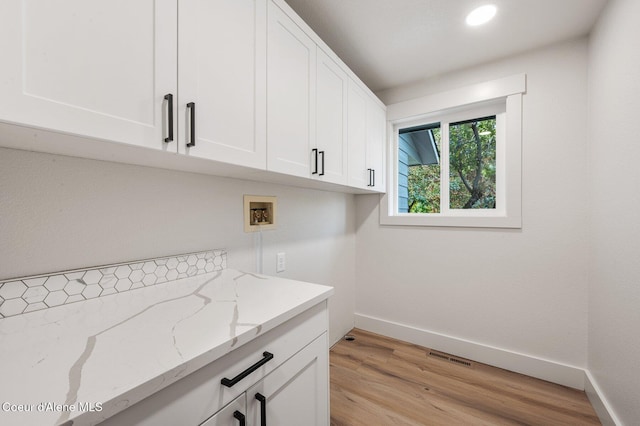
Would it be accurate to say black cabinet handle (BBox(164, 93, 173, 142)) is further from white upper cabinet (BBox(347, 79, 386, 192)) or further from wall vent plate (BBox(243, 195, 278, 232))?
white upper cabinet (BBox(347, 79, 386, 192))

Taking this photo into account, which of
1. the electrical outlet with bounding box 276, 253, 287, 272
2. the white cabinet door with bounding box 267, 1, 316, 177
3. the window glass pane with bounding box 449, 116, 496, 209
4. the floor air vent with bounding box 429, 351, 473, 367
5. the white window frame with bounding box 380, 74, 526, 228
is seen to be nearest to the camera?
the white cabinet door with bounding box 267, 1, 316, 177

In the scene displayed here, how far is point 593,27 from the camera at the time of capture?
1.63 m

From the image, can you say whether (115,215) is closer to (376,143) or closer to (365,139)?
(365,139)

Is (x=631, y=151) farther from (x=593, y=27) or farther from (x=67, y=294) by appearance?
(x=67, y=294)

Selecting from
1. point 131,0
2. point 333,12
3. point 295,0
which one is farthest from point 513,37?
point 131,0

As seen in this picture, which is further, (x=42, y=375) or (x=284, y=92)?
(x=284, y=92)

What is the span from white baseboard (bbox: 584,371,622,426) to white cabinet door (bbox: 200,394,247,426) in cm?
183

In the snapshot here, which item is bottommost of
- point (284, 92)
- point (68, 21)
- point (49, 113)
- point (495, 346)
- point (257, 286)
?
point (495, 346)

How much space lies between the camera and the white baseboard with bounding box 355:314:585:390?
177 cm

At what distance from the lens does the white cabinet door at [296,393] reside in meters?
0.74

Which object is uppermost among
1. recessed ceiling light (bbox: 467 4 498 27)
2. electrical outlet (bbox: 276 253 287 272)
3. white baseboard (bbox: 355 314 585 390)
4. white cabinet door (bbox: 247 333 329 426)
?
recessed ceiling light (bbox: 467 4 498 27)

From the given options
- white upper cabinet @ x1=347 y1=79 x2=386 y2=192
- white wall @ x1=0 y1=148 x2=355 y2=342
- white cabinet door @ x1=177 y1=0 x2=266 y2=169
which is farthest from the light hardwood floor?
white cabinet door @ x1=177 y1=0 x2=266 y2=169

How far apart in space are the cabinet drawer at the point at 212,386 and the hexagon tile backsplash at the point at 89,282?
1.91 ft

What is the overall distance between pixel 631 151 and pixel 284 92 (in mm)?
1605
